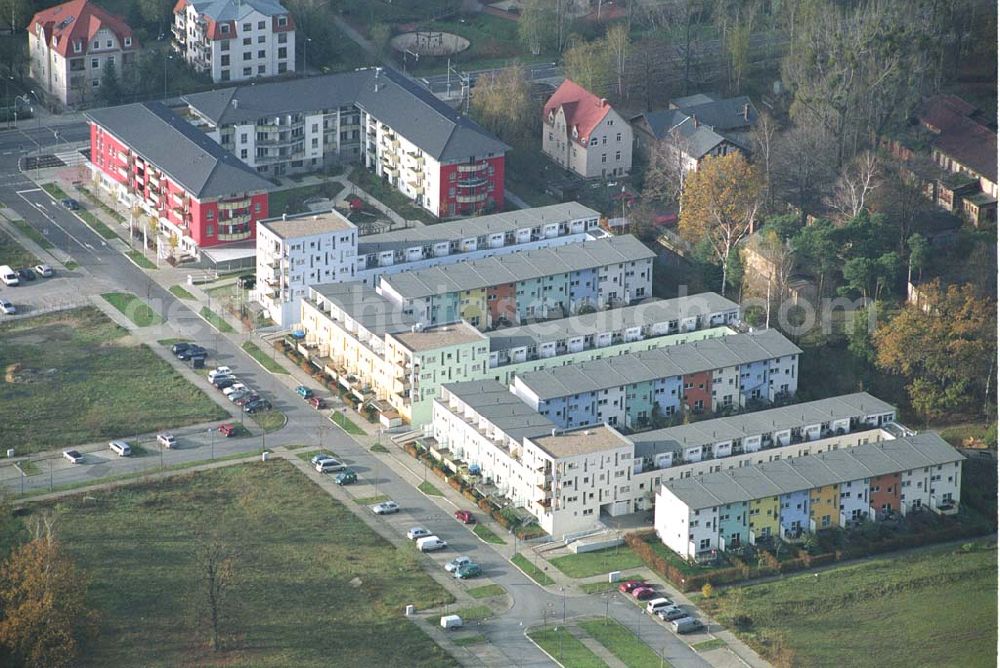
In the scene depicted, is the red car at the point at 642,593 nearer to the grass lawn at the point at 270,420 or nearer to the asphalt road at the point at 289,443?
the asphalt road at the point at 289,443

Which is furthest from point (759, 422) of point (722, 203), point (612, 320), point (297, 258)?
point (297, 258)

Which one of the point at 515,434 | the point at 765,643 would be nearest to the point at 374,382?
the point at 515,434

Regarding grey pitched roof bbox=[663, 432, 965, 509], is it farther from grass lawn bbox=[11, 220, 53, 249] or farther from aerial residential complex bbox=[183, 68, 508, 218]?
grass lawn bbox=[11, 220, 53, 249]

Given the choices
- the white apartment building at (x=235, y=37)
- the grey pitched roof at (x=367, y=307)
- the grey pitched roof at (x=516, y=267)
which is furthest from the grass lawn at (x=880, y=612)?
the white apartment building at (x=235, y=37)

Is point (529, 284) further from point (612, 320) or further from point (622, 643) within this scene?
point (622, 643)

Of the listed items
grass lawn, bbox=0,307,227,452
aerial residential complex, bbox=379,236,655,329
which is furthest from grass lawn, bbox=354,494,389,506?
aerial residential complex, bbox=379,236,655,329

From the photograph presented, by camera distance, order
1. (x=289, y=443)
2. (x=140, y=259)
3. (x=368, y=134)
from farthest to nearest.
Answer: (x=368, y=134) < (x=140, y=259) < (x=289, y=443)

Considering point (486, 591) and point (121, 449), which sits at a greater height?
point (121, 449)
